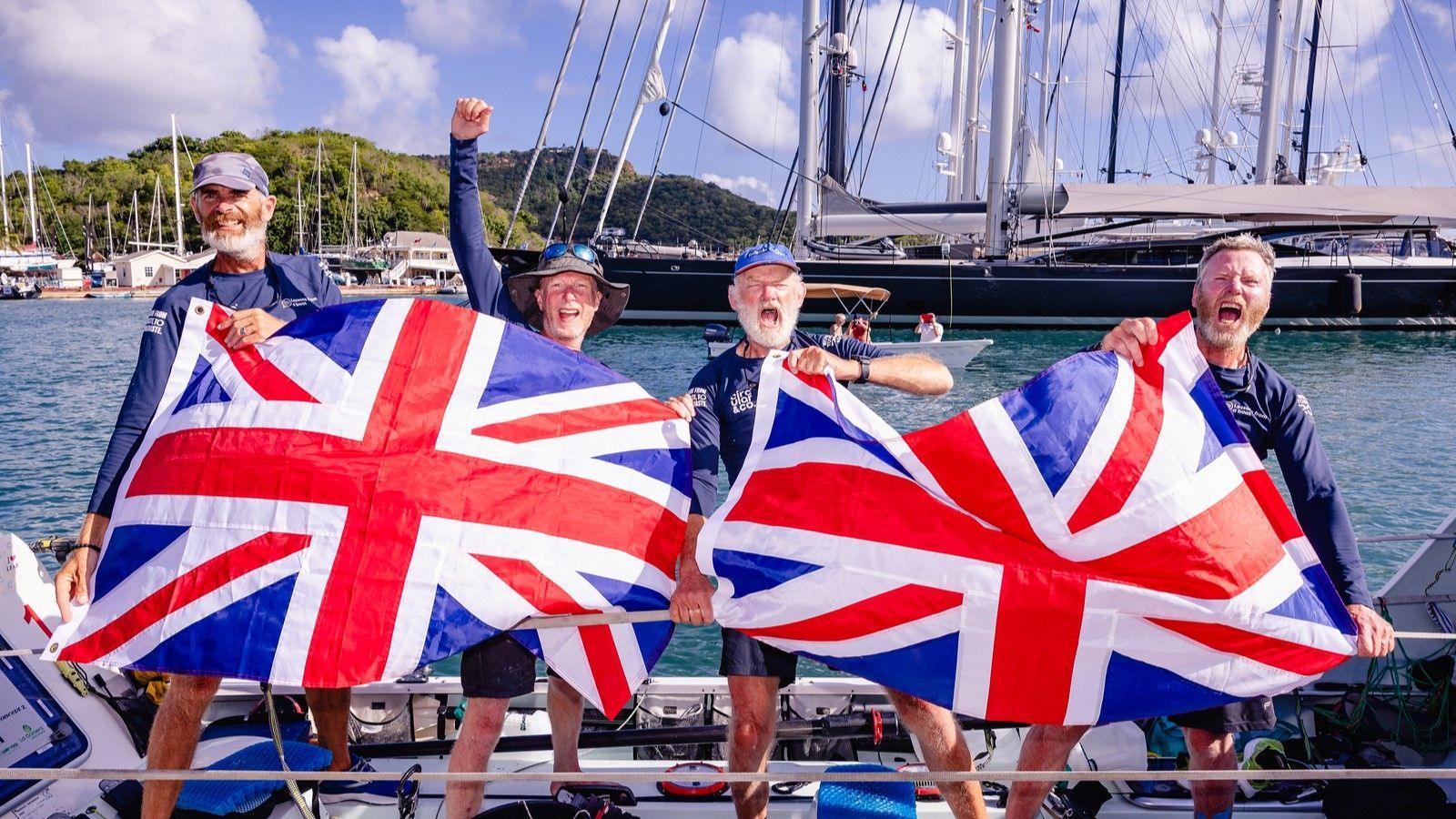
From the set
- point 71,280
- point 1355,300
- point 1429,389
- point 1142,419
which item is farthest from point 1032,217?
point 71,280

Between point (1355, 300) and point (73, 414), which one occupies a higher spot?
point (1355, 300)

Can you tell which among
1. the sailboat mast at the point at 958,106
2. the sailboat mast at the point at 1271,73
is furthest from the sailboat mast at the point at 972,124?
the sailboat mast at the point at 1271,73

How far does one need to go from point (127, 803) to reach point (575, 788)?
5.19 feet

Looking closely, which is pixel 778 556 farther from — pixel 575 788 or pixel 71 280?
pixel 71 280

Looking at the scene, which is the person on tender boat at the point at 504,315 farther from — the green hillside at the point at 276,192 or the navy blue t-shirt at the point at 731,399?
the green hillside at the point at 276,192

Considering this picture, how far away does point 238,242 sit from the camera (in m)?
3.32

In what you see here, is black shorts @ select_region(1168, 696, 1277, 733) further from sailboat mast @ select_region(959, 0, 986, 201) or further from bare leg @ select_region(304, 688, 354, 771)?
sailboat mast @ select_region(959, 0, 986, 201)

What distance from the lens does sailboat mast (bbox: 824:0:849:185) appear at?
93.7ft

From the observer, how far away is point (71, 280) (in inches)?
2852

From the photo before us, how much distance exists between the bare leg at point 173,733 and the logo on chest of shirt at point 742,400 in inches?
75.5

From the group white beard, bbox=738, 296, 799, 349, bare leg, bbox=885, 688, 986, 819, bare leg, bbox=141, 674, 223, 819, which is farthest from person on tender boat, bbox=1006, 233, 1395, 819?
bare leg, bbox=141, 674, 223, 819

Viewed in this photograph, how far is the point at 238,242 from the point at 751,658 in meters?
2.37

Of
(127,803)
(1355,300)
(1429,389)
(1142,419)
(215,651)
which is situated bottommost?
(127,803)

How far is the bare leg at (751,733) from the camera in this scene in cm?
312
